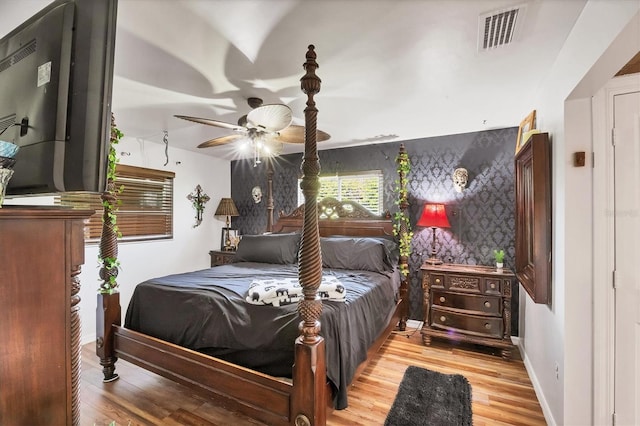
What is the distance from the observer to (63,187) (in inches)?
33.2

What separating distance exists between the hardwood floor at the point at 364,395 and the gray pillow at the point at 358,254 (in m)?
0.91

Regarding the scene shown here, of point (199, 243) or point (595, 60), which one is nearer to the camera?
point (595, 60)

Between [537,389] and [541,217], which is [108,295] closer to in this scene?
[541,217]

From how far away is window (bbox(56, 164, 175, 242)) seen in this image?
140 inches

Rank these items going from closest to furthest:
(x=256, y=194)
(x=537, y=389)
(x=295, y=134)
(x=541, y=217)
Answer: (x=541, y=217) < (x=537, y=389) < (x=295, y=134) < (x=256, y=194)

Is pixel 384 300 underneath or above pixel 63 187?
underneath

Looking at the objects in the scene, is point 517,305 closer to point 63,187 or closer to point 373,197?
point 373,197

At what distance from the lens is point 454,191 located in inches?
143

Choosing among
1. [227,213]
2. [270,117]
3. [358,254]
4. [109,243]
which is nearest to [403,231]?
[358,254]

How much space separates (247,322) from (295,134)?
1704 millimetres

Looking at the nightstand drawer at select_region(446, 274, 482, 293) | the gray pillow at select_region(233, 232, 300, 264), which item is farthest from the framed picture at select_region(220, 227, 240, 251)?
the nightstand drawer at select_region(446, 274, 482, 293)

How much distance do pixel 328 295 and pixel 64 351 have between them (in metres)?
1.55

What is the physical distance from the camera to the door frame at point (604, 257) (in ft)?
5.37

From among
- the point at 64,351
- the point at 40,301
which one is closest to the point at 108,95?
the point at 40,301
